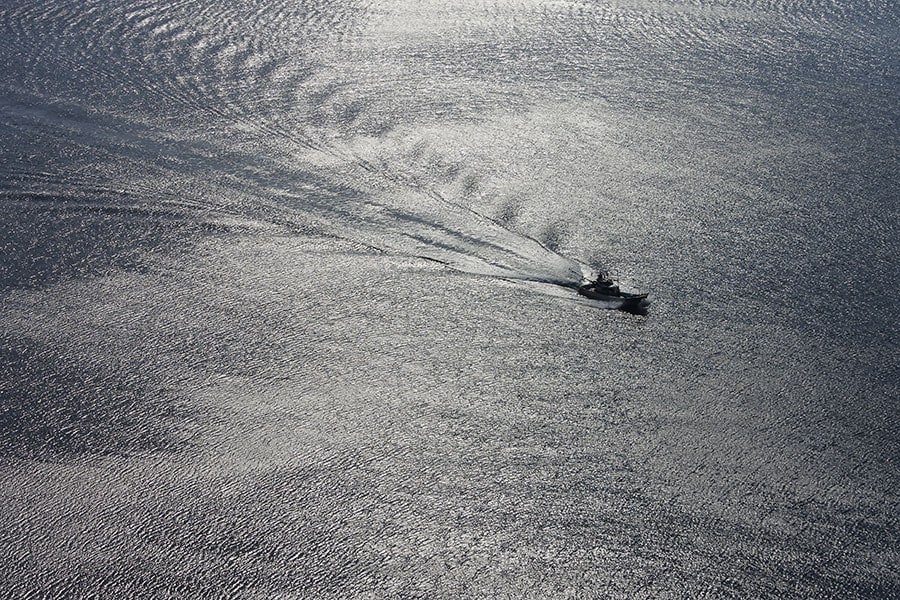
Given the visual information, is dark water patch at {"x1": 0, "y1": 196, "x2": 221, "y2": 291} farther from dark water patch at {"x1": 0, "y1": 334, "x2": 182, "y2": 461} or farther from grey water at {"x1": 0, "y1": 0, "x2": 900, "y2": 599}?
dark water patch at {"x1": 0, "y1": 334, "x2": 182, "y2": 461}

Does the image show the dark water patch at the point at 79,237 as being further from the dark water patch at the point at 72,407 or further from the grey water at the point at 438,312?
the dark water patch at the point at 72,407

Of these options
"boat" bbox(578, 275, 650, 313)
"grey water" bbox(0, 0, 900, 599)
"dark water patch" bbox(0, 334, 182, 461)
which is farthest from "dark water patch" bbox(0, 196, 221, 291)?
"boat" bbox(578, 275, 650, 313)

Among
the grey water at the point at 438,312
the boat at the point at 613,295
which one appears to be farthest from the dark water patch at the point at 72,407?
the boat at the point at 613,295

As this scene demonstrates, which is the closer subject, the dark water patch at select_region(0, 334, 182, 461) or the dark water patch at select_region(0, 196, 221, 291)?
the dark water patch at select_region(0, 334, 182, 461)

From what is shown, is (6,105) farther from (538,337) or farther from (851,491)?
(851,491)

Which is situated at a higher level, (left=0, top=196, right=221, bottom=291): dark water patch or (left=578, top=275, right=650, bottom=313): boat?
(left=578, top=275, right=650, bottom=313): boat

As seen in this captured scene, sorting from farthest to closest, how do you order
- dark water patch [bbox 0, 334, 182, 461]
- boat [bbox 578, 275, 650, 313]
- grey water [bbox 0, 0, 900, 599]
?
boat [bbox 578, 275, 650, 313], dark water patch [bbox 0, 334, 182, 461], grey water [bbox 0, 0, 900, 599]

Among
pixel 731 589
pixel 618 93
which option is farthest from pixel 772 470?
pixel 618 93
